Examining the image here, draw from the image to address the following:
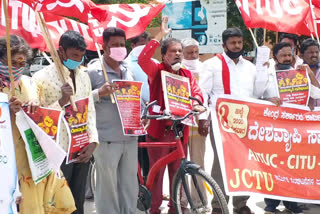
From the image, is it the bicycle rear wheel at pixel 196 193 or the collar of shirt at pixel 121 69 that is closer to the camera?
the bicycle rear wheel at pixel 196 193

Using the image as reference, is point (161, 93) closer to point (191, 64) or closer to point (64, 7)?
point (191, 64)

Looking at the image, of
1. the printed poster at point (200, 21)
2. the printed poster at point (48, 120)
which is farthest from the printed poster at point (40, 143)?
the printed poster at point (200, 21)

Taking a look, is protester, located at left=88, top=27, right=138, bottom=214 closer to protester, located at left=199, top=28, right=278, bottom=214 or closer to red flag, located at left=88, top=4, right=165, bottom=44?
red flag, located at left=88, top=4, right=165, bottom=44

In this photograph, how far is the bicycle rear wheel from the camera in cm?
472

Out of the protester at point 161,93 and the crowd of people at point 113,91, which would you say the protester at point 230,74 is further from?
the protester at point 161,93

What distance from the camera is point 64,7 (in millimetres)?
5059

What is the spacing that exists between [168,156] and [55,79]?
143 centimetres

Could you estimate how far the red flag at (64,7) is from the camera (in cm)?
470

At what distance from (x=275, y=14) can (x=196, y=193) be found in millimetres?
2700

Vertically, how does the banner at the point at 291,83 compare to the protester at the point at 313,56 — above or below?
below

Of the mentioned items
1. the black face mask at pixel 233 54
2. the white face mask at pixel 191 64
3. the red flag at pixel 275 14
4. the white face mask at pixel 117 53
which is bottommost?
the white face mask at pixel 191 64

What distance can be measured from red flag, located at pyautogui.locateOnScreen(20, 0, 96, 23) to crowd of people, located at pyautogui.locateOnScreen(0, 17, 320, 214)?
1.82 ft

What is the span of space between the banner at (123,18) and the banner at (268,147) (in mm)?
1283

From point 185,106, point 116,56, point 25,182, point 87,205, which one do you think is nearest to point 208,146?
point 87,205
